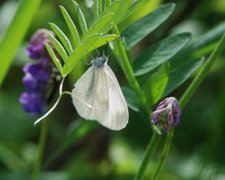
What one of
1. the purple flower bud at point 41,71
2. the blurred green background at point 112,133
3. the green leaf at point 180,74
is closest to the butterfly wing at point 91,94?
the green leaf at point 180,74

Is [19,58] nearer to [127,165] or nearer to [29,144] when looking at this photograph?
[29,144]

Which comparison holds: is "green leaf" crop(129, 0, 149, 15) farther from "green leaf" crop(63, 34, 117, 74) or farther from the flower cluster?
the flower cluster

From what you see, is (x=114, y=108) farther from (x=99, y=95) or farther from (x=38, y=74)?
(x=38, y=74)

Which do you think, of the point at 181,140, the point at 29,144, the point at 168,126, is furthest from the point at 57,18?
the point at 168,126

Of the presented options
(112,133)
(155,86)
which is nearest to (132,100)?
(155,86)

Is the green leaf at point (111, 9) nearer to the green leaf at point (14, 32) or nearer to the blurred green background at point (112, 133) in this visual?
the green leaf at point (14, 32)
